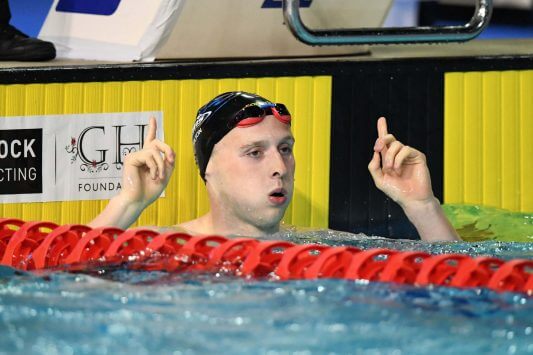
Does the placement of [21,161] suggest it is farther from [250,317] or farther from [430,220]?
[250,317]

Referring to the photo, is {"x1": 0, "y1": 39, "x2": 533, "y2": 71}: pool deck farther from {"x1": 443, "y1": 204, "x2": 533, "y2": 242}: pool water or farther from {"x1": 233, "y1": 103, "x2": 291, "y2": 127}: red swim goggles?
{"x1": 233, "y1": 103, "x2": 291, "y2": 127}: red swim goggles

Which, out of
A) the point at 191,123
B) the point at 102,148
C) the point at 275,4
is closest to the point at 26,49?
the point at 102,148

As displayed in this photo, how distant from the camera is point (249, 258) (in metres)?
2.46

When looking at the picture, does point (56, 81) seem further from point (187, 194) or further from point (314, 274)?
point (314, 274)

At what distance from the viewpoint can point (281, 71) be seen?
3908 mm

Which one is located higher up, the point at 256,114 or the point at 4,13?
the point at 4,13

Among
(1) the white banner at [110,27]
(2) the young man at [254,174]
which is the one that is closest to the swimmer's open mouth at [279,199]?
(2) the young man at [254,174]

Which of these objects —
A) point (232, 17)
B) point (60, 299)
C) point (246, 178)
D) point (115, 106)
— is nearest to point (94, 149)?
point (115, 106)

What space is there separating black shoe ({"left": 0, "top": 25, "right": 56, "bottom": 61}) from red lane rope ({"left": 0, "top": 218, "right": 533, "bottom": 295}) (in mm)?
1235

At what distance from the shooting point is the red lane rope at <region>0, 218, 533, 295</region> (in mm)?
2264

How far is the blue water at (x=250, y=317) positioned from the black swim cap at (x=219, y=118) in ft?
3.15

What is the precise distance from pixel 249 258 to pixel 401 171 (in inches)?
33.7

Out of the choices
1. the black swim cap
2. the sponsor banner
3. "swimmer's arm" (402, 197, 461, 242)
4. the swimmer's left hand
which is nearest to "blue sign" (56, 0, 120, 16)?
the sponsor banner

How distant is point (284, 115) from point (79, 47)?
1.21m
